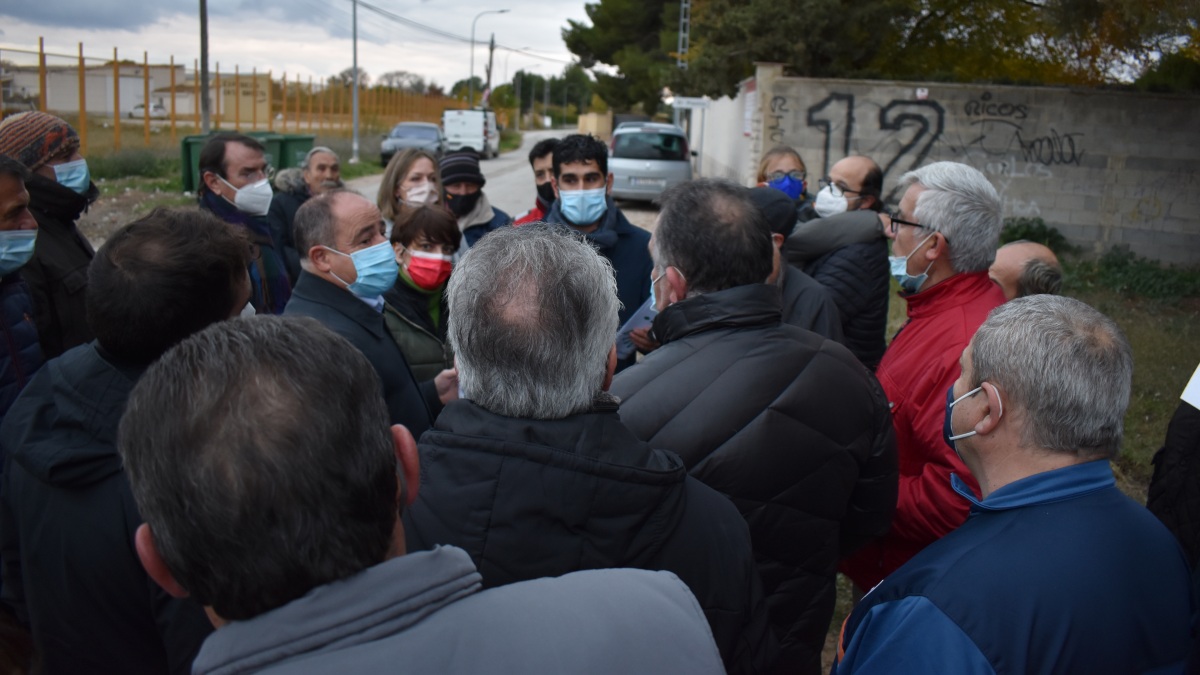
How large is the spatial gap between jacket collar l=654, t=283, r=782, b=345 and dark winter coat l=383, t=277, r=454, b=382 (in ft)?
4.65

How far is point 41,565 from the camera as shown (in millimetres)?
1795

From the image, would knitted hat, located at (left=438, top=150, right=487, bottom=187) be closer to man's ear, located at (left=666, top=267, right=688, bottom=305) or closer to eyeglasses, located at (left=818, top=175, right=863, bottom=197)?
eyeglasses, located at (left=818, top=175, right=863, bottom=197)

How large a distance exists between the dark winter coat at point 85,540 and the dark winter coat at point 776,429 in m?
1.07

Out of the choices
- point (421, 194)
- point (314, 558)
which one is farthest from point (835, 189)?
point (314, 558)

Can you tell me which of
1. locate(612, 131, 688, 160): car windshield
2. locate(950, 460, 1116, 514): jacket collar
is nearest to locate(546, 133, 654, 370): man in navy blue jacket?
locate(950, 460, 1116, 514): jacket collar

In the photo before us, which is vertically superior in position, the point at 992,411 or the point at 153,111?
the point at 153,111

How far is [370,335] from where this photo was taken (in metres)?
2.88

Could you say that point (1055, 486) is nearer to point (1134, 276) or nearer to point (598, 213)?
point (598, 213)

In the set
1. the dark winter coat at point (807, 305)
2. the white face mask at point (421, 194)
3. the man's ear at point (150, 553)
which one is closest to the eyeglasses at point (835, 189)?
the dark winter coat at point (807, 305)

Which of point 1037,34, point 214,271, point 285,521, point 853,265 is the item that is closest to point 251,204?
point 214,271

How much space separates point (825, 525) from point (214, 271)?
1615 mm

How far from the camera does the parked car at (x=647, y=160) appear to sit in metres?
18.0

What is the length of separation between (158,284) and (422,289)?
Result: 5.48 feet

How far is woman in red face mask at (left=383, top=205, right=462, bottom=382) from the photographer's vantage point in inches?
134
